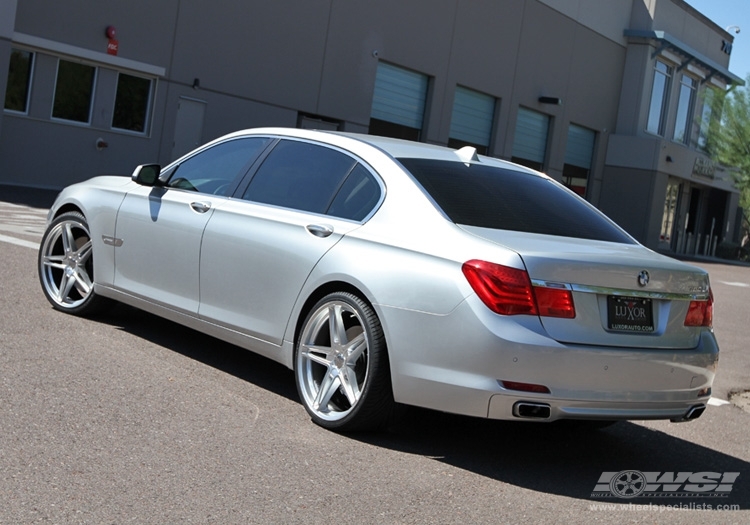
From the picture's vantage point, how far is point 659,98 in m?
44.8

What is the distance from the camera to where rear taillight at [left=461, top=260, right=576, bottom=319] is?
4.89m

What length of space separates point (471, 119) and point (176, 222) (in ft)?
92.8

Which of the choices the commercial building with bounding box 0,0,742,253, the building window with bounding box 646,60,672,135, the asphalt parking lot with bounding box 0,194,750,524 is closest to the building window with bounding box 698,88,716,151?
the commercial building with bounding box 0,0,742,253

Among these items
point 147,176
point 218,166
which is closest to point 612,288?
point 218,166

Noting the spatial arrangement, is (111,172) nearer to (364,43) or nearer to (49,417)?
(364,43)

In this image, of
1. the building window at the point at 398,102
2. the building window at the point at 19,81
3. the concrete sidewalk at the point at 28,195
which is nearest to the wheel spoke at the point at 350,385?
the concrete sidewalk at the point at 28,195

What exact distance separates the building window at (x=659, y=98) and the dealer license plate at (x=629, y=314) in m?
40.4

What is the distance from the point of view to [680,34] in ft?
150

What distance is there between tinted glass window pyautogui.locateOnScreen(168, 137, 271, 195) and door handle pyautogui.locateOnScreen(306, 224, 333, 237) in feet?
3.20

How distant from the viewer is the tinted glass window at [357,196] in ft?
18.8

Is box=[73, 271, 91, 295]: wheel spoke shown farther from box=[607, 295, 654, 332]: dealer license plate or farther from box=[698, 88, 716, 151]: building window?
box=[698, 88, 716, 151]: building window

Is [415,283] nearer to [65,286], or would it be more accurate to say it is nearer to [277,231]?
[277,231]

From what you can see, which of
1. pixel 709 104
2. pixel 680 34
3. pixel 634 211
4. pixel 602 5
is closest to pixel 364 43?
pixel 602 5
